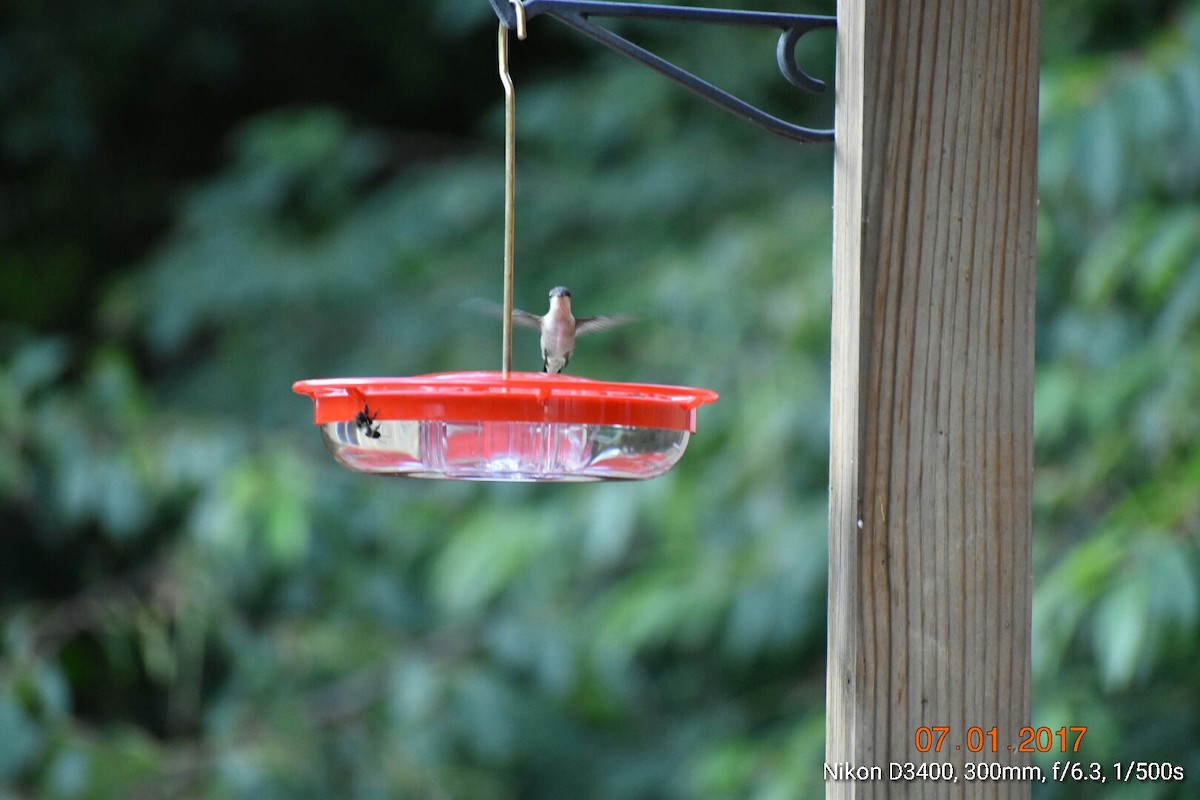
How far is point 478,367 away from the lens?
4.32 metres

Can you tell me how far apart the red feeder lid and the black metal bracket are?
0.89 feet

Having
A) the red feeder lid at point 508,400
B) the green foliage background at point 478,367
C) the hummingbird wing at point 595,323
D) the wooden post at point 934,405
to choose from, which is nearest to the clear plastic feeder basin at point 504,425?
the red feeder lid at point 508,400

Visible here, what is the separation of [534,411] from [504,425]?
0.08 meters

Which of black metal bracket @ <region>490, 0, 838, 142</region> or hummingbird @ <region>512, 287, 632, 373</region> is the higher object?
black metal bracket @ <region>490, 0, 838, 142</region>

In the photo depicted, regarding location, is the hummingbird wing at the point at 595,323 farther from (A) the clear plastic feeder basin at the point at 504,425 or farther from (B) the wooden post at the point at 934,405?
(B) the wooden post at the point at 934,405

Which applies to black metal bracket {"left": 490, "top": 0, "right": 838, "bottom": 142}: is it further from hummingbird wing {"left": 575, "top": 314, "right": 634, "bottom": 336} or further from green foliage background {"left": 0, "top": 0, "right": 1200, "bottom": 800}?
green foliage background {"left": 0, "top": 0, "right": 1200, "bottom": 800}

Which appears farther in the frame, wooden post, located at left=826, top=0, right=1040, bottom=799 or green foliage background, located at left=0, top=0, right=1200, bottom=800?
green foliage background, located at left=0, top=0, right=1200, bottom=800

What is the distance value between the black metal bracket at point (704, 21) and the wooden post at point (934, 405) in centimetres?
10

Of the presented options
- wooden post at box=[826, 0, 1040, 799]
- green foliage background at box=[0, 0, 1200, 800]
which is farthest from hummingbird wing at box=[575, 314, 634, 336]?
green foliage background at box=[0, 0, 1200, 800]

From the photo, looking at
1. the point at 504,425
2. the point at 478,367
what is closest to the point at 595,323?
the point at 504,425

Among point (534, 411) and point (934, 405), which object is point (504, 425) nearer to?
point (534, 411)

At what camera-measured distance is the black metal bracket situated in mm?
1226

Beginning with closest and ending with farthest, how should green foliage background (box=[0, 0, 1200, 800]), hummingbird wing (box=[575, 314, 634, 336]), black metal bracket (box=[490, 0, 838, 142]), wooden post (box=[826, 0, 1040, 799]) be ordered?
1. wooden post (box=[826, 0, 1040, 799])
2. black metal bracket (box=[490, 0, 838, 142])
3. hummingbird wing (box=[575, 314, 634, 336])
4. green foliage background (box=[0, 0, 1200, 800])

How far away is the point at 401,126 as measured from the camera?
6293 millimetres
